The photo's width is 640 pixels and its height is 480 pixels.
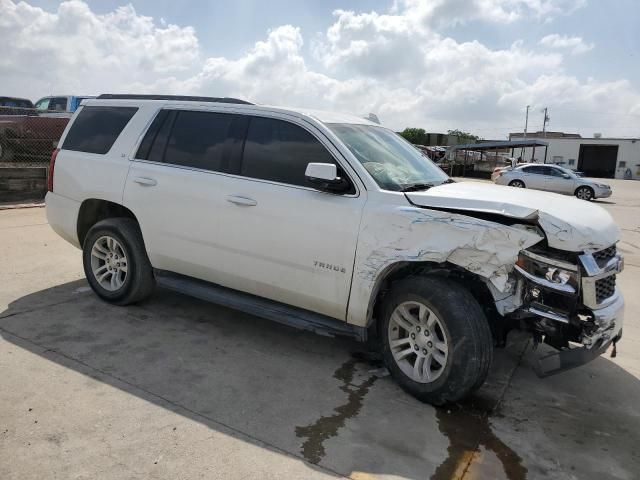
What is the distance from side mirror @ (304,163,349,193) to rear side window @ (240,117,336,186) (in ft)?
0.64

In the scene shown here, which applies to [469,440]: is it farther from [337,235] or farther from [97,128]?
Result: [97,128]

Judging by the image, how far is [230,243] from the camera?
14.0 ft

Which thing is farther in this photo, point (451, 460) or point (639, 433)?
point (639, 433)

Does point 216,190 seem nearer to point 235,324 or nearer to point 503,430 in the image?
point 235,324

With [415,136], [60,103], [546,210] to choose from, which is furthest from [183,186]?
[415,136]

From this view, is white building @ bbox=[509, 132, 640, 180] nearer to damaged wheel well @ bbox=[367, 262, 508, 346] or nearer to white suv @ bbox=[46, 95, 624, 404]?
white suv @ bbox=[46, 95, 624, 404]

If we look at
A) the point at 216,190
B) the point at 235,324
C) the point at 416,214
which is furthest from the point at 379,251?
the point at 235,324

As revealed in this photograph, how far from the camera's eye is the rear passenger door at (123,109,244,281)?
14.4 ft

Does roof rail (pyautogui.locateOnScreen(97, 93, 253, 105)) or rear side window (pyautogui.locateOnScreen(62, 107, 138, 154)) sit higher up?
roof rail (pyautogui.locateOnScreen(97, 93, 253, 105))

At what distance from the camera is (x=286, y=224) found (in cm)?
Answer: 396

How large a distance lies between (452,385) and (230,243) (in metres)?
1.99

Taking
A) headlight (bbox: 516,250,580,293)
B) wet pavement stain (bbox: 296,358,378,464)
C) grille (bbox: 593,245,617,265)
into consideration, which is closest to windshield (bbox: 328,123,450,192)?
headlight (bbox: 516,250,580,293)

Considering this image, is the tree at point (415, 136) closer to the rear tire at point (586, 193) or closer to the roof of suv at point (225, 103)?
the rear tire at point (586, 193)

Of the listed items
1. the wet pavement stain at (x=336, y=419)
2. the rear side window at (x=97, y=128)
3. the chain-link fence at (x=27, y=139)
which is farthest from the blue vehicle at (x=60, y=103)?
the wet pavement stain at (x=336, y=419)
